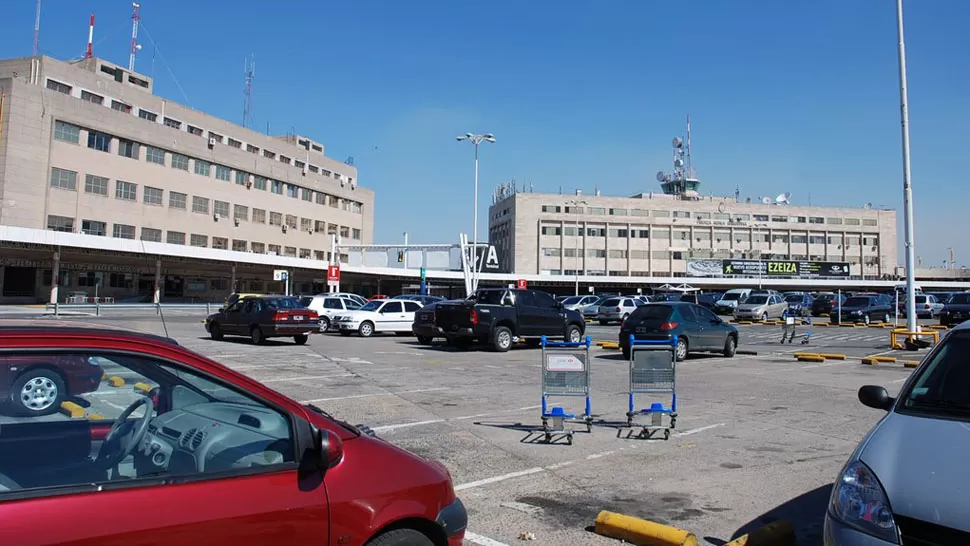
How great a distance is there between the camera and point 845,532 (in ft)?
11.6

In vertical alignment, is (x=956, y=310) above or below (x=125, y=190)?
below

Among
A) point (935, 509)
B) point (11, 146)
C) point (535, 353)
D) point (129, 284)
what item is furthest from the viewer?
point (129, 284)

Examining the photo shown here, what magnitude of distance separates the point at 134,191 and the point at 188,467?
209ft

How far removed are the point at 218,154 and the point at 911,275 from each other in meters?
61.4

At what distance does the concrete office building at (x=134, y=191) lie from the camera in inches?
1966

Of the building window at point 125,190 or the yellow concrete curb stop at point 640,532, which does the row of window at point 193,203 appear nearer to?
the building window at point 125,190

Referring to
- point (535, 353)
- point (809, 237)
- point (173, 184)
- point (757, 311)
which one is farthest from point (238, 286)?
point (809, 237)

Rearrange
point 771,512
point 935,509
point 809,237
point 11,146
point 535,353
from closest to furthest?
point 935,509
point 771,512
point 535,353
point 11,146
point 809,237

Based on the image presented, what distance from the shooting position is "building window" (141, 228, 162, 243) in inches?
2370

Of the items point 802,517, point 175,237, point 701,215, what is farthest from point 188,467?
point 701,215

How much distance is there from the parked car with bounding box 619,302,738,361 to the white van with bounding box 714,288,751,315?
26.8m

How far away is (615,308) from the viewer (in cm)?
4159

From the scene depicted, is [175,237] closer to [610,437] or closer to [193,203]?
[193,203]

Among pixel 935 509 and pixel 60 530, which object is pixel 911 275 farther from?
pixel 60 530
